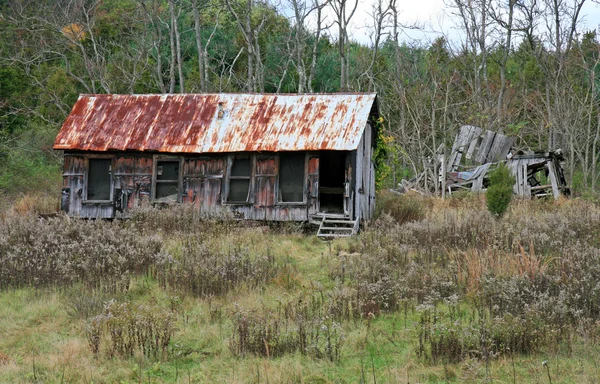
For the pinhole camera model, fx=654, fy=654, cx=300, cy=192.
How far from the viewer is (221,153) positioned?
19.2m

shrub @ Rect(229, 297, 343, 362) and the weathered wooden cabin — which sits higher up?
the weathered wooden cabin

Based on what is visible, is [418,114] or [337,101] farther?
[418,114]

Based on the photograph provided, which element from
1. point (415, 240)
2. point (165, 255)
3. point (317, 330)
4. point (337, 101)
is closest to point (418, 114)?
point (337, 101)

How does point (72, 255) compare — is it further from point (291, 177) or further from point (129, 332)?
point (291, 177)

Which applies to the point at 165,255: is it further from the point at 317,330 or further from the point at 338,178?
the point at 338,178

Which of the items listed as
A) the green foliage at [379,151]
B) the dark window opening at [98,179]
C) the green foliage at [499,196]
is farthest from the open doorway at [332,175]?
the dark window opening at [98,179]

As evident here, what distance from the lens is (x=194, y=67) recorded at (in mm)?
40594

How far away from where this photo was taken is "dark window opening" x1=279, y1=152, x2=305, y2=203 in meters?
18.9

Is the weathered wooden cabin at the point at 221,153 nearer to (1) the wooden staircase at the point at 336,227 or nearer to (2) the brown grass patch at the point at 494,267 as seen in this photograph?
(1) the wooden staircase at the point at 336,227

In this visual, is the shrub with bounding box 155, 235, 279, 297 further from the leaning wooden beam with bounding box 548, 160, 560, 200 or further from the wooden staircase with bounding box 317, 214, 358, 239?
the leaning wooden beam with bounding box 548, 160, 560, 200

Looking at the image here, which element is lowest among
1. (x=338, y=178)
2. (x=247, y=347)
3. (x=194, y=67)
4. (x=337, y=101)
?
(x=247, y=347)

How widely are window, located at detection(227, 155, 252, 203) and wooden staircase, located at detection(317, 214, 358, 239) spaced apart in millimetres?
2605

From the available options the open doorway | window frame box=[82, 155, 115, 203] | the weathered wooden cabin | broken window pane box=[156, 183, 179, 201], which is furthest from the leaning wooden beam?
window frame box=[82, 155, 115, 203]

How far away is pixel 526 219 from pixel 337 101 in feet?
22.7
